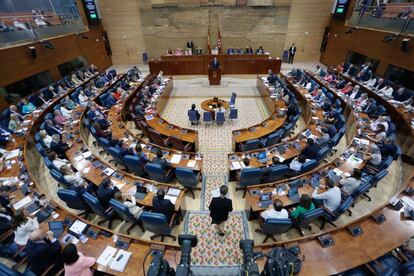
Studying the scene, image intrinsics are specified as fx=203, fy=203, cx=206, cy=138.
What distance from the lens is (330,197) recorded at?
5.07 m

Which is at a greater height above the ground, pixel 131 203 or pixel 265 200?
pixel 131 203

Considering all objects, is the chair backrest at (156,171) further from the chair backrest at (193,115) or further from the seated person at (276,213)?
the chair backrest at (193,115)

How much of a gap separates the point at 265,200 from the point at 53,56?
52.4ft

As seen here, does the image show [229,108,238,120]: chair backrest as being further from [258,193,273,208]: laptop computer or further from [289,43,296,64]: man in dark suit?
[289,43,296,64]: man in dark suit

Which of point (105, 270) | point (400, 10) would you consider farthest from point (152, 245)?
point (400, 10)

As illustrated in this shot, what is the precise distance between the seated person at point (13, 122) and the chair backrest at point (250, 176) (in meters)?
9.67

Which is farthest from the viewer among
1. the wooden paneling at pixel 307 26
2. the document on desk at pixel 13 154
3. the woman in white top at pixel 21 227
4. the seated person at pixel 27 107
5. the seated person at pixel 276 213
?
the wooden paneling at pixel 307 26

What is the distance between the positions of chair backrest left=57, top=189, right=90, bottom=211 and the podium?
1284 cm

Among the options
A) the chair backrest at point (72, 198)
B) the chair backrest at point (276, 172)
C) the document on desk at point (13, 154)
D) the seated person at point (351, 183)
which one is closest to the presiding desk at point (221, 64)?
the document on desk at point (13, 154)

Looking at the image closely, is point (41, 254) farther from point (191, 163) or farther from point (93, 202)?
point (191, 163)

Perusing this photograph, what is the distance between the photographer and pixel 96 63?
1889 centimetres

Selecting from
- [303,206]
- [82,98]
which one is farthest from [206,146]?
[82,98]

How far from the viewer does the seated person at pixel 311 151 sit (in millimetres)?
6607

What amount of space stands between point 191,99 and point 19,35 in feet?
33.6
